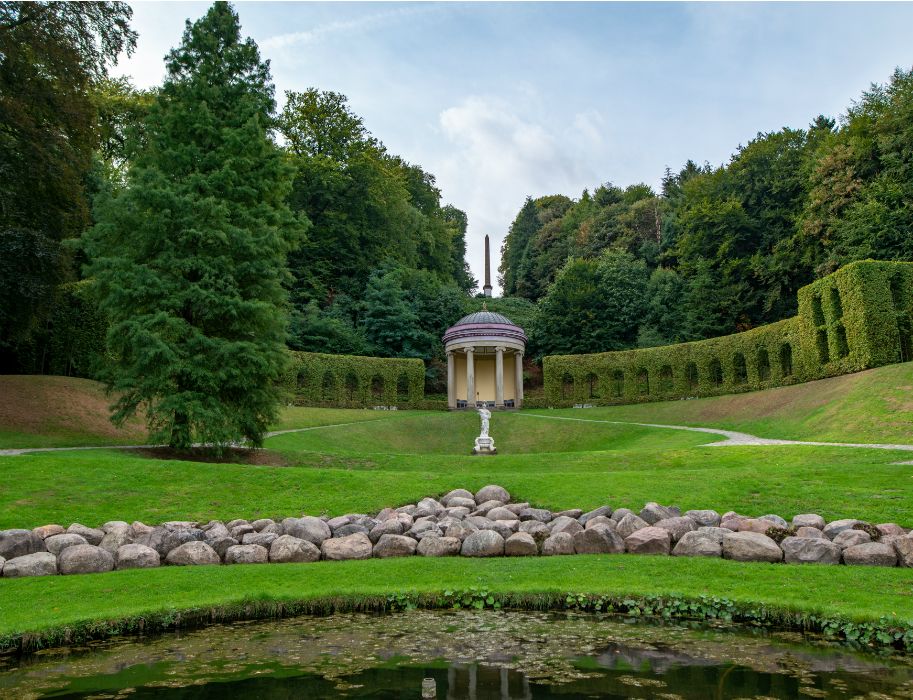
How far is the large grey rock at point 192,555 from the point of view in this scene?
34.9ft

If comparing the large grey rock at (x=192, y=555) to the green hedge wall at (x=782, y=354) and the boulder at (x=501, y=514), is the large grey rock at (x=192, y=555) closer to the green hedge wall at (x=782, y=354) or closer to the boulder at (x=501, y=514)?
the boulder at (x=501, y=514)

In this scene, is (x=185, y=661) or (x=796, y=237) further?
(x=796, y=237)

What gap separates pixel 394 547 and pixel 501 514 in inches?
104

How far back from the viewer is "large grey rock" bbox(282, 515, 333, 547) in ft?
37.7

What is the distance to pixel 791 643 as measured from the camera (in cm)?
695

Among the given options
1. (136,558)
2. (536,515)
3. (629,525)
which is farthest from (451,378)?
(136,558)

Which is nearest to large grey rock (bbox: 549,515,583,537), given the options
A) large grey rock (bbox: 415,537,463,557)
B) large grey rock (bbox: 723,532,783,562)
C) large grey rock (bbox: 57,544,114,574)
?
large grey rock (bbox: 415,537,463,557)

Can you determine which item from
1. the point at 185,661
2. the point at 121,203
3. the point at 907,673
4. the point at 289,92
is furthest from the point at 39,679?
the point at 289,92

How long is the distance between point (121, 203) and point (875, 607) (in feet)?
69.5

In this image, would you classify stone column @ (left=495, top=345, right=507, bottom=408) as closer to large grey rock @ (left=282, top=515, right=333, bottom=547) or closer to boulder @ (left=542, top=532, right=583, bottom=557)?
large grey rock @ (left=282, top=515, right=333, bottom=547)

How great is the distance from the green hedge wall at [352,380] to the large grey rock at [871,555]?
35.3 meters

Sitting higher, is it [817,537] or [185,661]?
[817,537]

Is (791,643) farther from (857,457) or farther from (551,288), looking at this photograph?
(551,288)

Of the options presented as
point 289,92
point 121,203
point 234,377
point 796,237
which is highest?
point 289,92
